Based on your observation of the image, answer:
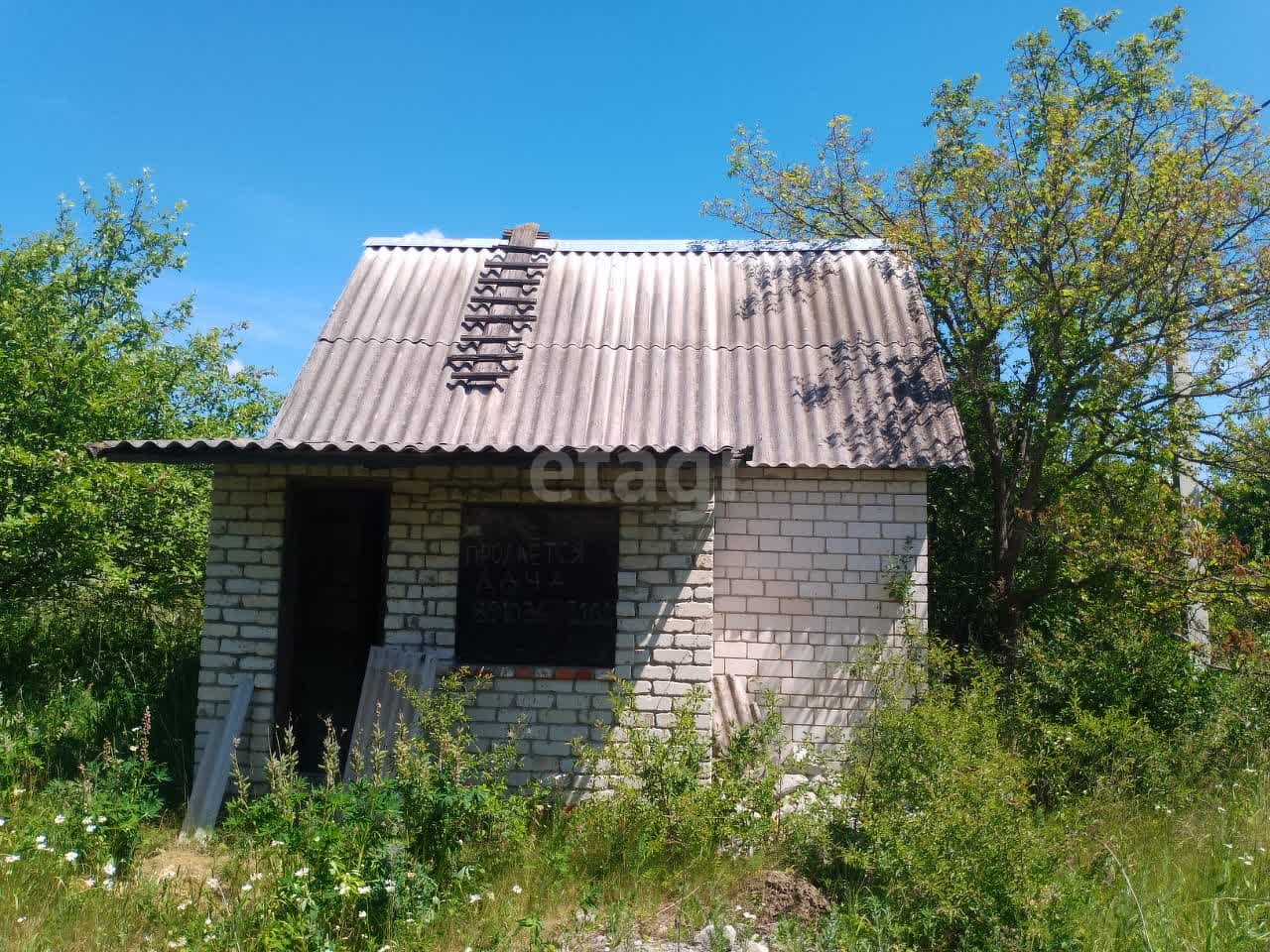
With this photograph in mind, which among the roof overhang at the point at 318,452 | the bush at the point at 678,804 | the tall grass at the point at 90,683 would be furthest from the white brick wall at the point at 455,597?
the tall grass at the point at 90,683

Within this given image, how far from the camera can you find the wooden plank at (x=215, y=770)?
16.5ft

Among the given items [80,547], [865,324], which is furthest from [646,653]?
[80,547]

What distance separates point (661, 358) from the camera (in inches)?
288

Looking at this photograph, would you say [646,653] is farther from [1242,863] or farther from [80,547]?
[80,547]

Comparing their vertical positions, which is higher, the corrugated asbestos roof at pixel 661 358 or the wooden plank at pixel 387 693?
the corrugated asbestos roof at pixel 661 358

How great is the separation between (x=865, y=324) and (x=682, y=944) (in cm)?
559

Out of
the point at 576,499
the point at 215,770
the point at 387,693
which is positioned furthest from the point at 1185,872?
the point at 215,770

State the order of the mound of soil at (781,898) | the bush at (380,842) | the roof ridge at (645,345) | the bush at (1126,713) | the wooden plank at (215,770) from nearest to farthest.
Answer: the bush at (380,842)
the mound of soil at (781,898)
the wooden plank at (215,770)
the bush at (1126,713)
the roof ridge at (645,345)

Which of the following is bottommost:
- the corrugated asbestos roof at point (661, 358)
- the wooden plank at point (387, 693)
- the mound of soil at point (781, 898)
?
→ the mound of soil at point (781, 898)

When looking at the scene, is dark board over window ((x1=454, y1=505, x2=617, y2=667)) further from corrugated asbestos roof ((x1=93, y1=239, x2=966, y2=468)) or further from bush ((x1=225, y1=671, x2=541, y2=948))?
bush ((x1=225, y1=671, x2=541, y2=948))


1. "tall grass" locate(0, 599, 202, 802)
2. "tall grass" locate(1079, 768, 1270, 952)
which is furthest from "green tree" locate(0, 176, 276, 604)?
"tall grass" locate(1079, 768, 1270, 952)

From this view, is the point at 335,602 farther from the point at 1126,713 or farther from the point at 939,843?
the point at 1126,713

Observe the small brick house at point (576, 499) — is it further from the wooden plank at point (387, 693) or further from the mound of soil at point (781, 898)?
the mound of soil at point (781, 898)

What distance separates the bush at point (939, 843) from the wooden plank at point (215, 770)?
340cm
